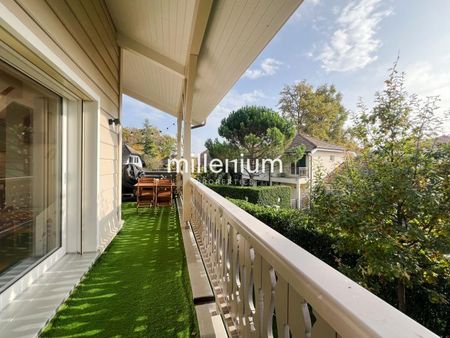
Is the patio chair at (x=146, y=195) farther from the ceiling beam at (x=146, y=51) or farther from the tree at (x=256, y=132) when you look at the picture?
the tree at (x=256, y=132)

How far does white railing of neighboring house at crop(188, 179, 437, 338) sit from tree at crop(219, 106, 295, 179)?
36.9 ft

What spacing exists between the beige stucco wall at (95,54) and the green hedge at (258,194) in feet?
22.0

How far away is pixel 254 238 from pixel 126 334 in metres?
1.27

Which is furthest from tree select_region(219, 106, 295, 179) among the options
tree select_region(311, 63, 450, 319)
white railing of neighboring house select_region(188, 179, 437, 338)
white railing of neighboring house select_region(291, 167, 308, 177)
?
white railing of neighboring house select_region(188, 179, 437, 338)

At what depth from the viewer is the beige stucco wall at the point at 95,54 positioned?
1.70 m

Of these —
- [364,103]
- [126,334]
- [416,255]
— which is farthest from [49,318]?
[364,103]

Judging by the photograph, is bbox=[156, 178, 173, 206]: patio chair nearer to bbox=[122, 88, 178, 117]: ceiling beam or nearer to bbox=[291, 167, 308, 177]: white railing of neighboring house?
bbox=[122, 88, 178, 117]: ceiling beam

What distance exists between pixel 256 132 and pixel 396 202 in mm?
10879

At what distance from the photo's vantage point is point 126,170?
8.35 meters

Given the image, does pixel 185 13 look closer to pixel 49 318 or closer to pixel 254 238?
pixel 254 238

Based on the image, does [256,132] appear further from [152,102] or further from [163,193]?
[163,193]

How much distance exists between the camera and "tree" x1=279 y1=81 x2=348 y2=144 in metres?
22.4

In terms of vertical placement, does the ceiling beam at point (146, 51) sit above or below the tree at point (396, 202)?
above

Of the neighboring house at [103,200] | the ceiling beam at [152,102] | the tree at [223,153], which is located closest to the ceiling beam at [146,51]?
the neighboring house at [103,200]
